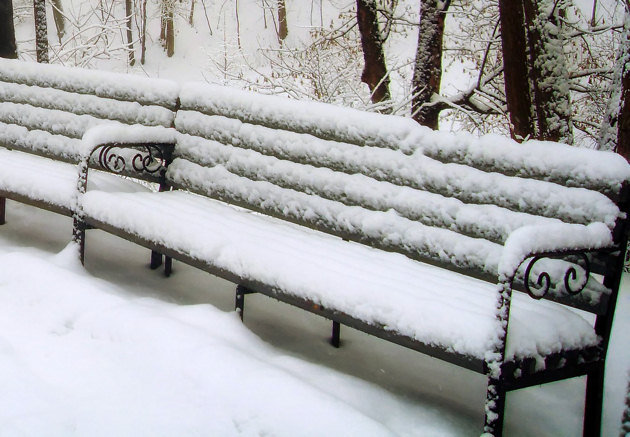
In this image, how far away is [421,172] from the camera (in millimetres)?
3086

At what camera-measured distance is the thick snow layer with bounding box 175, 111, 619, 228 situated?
2.62 metres

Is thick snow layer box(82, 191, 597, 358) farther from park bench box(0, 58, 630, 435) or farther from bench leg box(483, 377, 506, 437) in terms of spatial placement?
bench leg box(483, 377, 506, 437)

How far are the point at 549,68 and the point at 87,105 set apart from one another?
3.65 metres

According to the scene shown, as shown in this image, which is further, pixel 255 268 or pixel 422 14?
pixel 422 14

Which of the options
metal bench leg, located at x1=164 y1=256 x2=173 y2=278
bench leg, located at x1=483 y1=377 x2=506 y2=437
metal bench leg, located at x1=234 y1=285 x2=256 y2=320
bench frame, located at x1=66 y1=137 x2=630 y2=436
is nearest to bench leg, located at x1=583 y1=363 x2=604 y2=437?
bench frame, located at x1=66 y1=137 x2=630 y2=436

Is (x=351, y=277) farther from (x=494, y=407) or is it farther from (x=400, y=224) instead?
(x=494, y=407)

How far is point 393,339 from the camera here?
240cm

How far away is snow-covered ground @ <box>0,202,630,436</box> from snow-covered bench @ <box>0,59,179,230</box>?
485 mm

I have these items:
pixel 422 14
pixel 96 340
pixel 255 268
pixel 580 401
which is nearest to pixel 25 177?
pixel 96 340

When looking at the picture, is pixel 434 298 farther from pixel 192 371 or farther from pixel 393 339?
pixel 192 371

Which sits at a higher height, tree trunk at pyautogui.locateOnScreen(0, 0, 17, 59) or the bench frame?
tree trunk at pyautogui.locateOnScreen(0, 0, 17, 59)

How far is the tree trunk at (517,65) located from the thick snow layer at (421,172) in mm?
2947

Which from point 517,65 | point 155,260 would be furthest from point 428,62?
point 155,260

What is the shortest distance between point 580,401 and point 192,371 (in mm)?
1730
